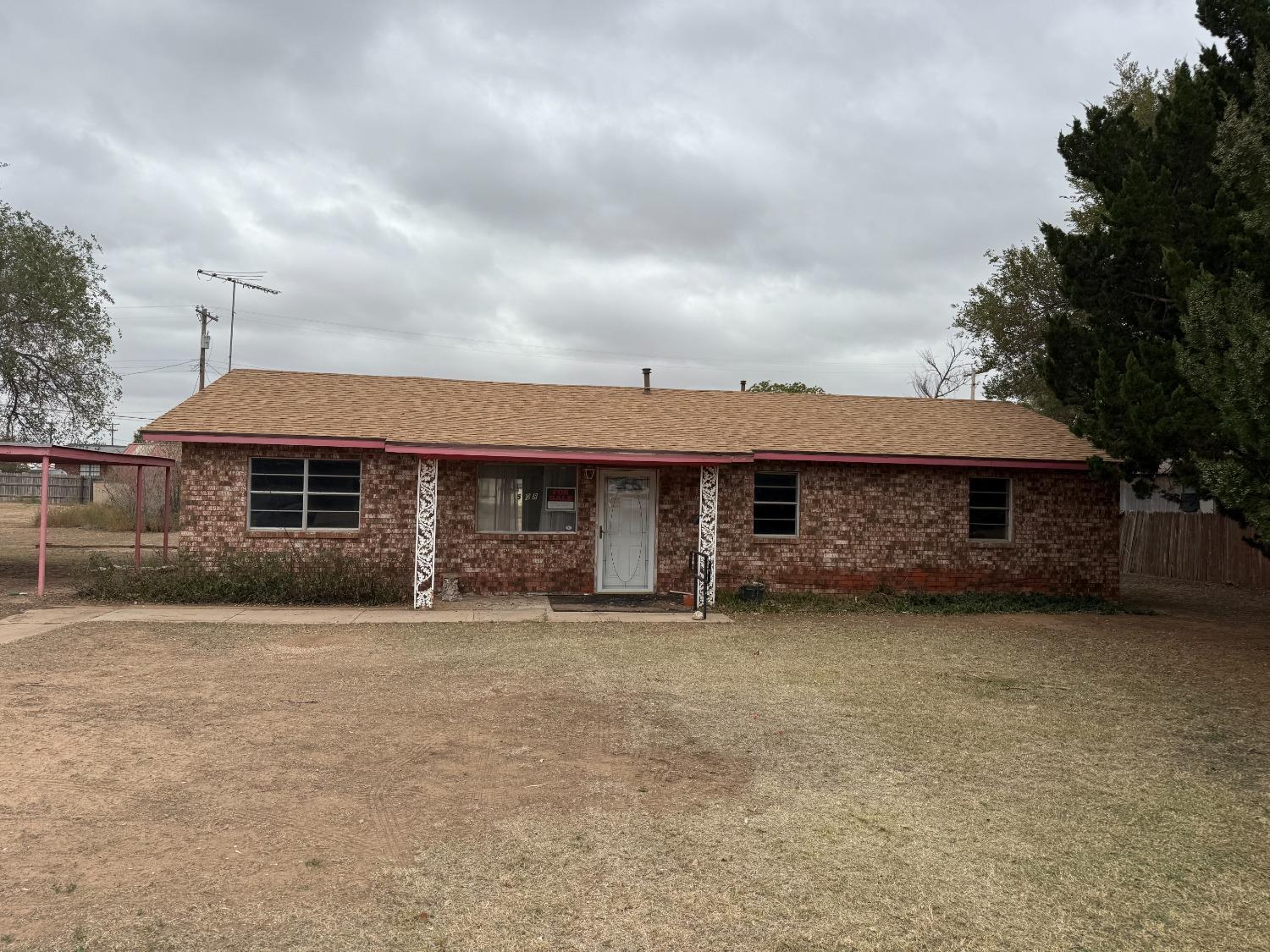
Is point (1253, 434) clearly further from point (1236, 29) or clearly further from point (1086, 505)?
point (1086, 505)

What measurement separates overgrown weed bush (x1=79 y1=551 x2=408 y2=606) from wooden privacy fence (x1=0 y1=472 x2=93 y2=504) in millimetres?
30739

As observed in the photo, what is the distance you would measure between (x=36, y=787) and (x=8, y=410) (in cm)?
1760

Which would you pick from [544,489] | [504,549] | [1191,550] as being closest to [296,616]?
[504,549]

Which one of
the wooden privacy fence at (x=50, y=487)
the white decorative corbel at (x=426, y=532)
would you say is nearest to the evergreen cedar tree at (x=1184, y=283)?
the white decorative corbel at (x=426, y=532)

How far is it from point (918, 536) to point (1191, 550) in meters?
9.09

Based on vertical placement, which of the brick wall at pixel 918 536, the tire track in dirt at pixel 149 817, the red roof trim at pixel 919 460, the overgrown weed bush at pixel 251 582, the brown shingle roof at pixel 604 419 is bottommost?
the tire track in dirt at pixel 149 817

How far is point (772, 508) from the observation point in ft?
53.7

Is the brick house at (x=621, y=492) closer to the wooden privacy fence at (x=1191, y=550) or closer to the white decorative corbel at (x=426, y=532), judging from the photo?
the white decorative corbel at (x=426, y=532)

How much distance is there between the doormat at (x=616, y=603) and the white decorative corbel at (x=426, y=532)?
1.96 m

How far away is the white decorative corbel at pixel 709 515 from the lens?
14.9 m

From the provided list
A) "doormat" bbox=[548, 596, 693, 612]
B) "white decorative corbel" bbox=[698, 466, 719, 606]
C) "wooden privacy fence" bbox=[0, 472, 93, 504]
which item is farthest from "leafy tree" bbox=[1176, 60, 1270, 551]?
"wooden privacy fence" bbox=[0, 472, 93, 504]

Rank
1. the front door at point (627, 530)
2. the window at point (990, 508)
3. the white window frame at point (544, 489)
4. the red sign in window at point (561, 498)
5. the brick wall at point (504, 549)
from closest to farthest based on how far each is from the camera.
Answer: the brick wall at point (504, 549) → the white window frame at point (544, 489) → the red sign in window at point (561, 498) → the front door at point (627, 530) → the window at point (990, 508)

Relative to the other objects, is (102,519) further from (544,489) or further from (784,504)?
(784,504)

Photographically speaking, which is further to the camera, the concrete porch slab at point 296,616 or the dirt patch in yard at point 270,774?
the concrete porch slab at point 296,616
